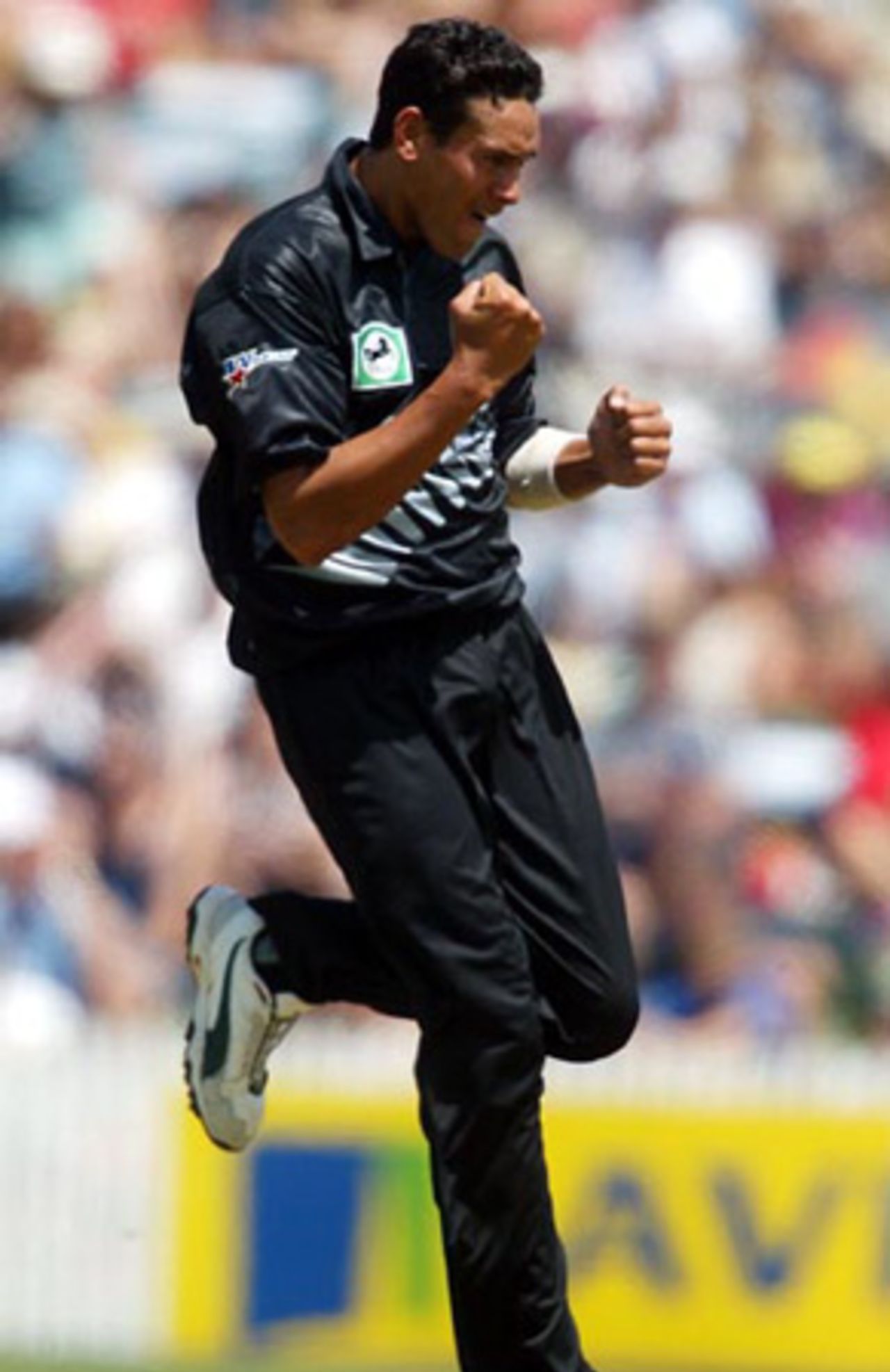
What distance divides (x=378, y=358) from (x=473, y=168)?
34 centimetres

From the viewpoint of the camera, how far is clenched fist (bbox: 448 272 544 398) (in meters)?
5.25

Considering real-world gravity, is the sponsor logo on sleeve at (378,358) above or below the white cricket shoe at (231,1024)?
above

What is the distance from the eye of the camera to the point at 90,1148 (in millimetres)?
9414

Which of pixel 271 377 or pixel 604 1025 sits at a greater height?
pixel 271 377

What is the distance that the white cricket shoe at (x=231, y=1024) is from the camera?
6.01 metres

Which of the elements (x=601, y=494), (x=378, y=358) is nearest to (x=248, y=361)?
(x=378, y=358)

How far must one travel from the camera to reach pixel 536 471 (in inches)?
238

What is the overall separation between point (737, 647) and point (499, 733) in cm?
489

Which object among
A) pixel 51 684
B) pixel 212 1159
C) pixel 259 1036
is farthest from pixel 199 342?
pixel 51 684

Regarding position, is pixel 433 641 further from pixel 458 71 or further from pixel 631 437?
pixel 458 71

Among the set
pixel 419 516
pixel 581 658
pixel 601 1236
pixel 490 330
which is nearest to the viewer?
pixel 490 330

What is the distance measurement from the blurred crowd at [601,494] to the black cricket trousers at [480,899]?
4165 mm

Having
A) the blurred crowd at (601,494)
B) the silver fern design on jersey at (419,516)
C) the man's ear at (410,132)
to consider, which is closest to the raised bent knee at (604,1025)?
the silver fern design on jersey at (419,516)

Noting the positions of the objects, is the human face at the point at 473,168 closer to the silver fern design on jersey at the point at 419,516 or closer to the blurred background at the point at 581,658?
the silver fern design on jersey at the point at 419,516
